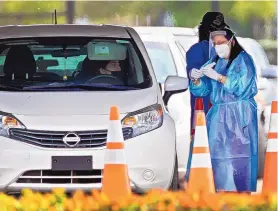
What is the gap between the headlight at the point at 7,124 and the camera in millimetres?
10445

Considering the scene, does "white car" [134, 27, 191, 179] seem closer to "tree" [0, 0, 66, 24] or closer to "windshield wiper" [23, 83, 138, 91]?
"windshield wiper" [23, 83, 138, 91]

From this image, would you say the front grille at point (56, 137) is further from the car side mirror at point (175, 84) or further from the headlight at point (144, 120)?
the car side mirror at point (175, 84)

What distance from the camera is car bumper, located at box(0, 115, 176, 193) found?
1038 cm

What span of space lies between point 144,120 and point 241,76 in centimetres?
117

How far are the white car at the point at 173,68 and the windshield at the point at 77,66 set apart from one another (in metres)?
1.65

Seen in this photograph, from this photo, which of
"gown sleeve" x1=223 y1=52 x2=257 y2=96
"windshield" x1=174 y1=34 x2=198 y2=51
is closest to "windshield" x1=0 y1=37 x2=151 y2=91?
"gown sleeve" x1=223 y1=52 x2=257 y2=96

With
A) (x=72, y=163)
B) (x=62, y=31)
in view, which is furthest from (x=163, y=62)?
(x=72, y=163)

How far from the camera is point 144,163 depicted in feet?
34.6

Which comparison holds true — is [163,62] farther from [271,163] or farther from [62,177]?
[271,163]

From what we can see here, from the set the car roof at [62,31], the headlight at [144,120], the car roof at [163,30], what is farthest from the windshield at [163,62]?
the headlight at [144,120]

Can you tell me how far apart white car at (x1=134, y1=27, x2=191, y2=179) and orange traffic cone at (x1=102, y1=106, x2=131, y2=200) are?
142 inches

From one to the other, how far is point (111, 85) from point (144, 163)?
944 mm

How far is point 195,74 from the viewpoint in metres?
11.7

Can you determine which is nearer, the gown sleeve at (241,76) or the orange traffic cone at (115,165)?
the orange traffic cone at (115,165)
